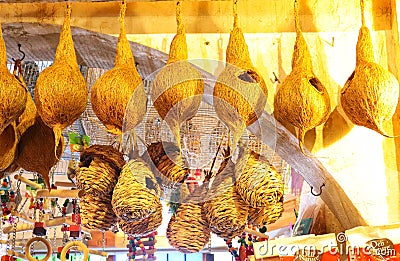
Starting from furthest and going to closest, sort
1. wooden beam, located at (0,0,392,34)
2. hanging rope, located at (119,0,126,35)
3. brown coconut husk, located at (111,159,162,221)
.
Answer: wooden beam, located at (0,0,392,34), hanging rope, located at (119,0,126,35), brown coconut husk, located at (111,159,162,221)

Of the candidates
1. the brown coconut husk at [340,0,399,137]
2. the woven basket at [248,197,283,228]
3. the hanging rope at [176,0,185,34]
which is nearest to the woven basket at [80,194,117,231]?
the woven basket at [248,197,283,228]

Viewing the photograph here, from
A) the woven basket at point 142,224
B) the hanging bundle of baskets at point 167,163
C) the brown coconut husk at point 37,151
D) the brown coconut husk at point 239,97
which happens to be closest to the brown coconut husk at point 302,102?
the brown coconut husk at point 239,97

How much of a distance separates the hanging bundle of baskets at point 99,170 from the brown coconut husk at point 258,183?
313 millimetres

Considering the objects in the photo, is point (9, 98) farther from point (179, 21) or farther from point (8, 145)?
point (179, 21)

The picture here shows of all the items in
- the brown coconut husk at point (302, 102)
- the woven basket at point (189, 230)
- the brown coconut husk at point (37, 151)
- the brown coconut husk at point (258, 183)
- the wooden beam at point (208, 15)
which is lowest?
the woven basket at point (189, 230)

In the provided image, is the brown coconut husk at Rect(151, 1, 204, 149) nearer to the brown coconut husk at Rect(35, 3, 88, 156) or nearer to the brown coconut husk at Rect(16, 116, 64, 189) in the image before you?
the brown coconut husk at Rect(35, 3, 88, 156)

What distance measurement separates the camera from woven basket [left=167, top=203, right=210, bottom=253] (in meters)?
1.45

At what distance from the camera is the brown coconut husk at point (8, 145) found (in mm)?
1543

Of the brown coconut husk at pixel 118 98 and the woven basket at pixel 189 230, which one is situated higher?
the brown coconut husk at pixel 118 98

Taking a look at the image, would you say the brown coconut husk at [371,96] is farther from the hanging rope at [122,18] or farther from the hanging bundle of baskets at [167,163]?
the hanging rope at [122,18]

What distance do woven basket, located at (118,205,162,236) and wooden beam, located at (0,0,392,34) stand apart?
0.60m

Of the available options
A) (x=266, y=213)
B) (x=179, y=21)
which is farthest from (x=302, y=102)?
(x=179, y=21)

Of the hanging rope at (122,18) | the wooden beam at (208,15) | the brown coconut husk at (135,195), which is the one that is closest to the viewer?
the brown coconut husk at (135,195)

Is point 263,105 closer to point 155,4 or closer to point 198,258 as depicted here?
point 155,4
